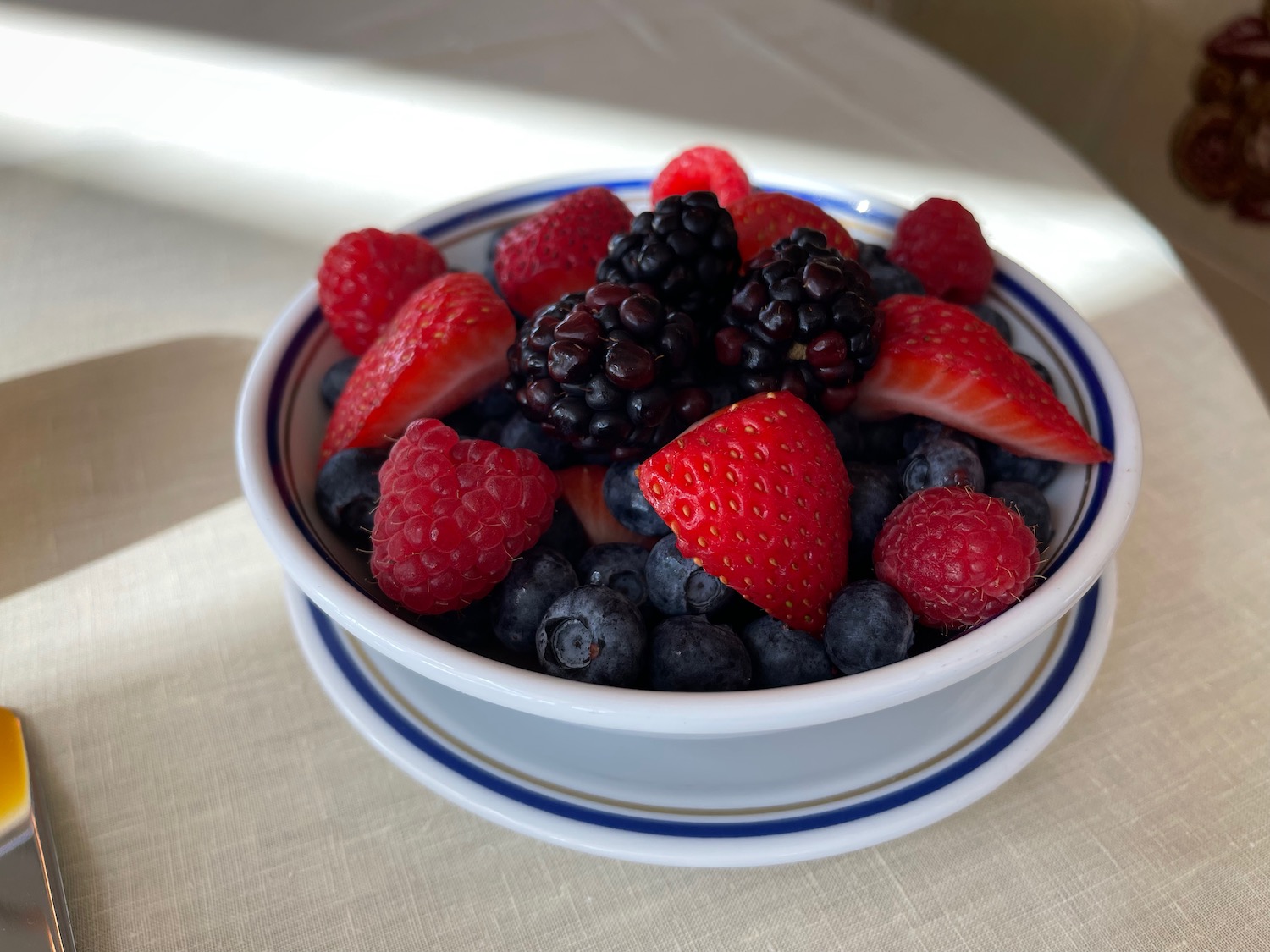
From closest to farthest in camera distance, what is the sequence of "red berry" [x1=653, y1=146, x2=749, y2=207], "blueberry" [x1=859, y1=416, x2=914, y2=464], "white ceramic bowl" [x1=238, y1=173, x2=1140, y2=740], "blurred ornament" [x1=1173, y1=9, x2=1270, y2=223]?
"white ceramic bowl" [x1=238, y1=173, x2=1140, y2=740], "blueberry" [x1=859, y1=416, x2=914, y2=464], "red berry" [x1=653, y1=146, x2=749, y2=207], "blurred ornament" [x1=1173, y1=9, x2=1270, y2=223]

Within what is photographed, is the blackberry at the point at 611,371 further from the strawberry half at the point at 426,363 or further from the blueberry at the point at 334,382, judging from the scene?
the blueberry at the point at 334,382

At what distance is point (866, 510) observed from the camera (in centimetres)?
85

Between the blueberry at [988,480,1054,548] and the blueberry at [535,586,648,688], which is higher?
the blueberry at [988,480,1054,548]

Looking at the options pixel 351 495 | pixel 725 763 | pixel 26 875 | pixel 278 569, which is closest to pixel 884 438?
pixel 725 763

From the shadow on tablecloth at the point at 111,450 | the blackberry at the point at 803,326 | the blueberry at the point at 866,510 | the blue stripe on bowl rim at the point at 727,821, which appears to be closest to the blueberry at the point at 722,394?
the blackberry at the point at 803,326

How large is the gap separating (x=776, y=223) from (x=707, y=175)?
17 cm

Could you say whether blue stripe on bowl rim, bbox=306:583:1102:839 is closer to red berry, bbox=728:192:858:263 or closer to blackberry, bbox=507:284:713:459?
blackberry, bbox=507:284:713:459

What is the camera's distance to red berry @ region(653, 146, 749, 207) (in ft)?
3.64

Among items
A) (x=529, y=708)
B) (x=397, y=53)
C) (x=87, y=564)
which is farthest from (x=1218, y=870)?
(x=397, y=53)

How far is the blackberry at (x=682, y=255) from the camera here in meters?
0.85

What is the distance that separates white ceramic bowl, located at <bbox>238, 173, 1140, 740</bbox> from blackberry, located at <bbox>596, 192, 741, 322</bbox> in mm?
322

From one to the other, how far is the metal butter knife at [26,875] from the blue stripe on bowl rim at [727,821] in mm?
243

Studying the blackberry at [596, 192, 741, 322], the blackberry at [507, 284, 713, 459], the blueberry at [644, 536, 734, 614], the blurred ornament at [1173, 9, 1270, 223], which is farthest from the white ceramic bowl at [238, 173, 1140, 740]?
the blurred ornament at [1173, 9, 1270, 223]

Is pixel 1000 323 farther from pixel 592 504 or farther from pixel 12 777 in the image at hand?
pixel 12 777
